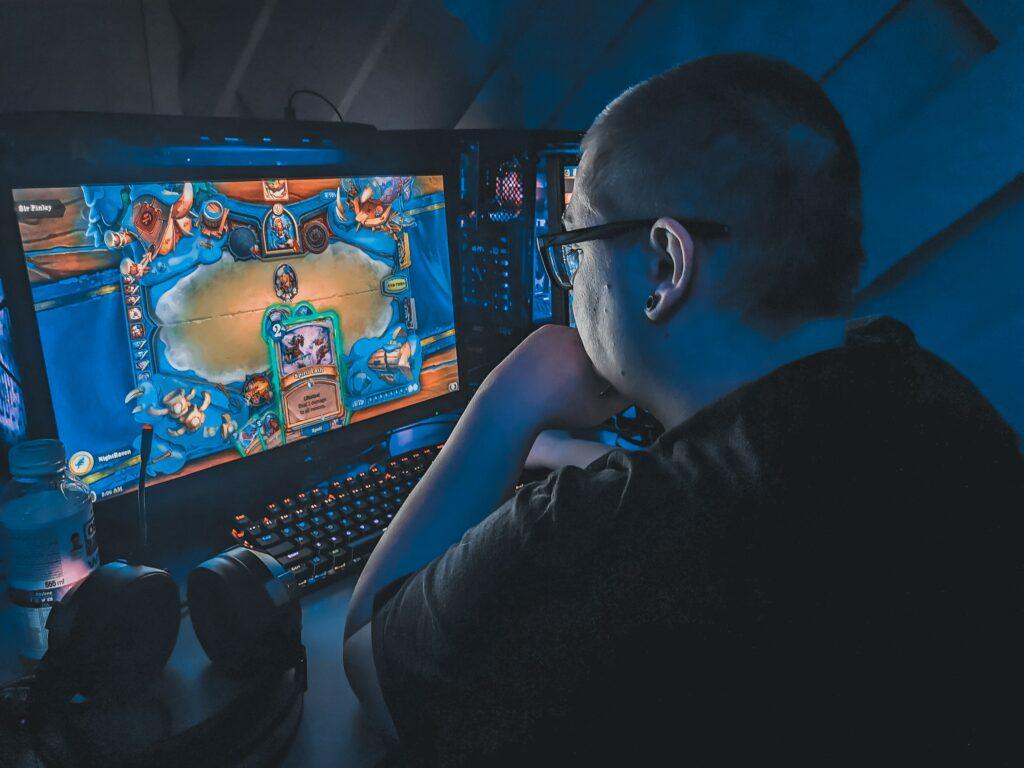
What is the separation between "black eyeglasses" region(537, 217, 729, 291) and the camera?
1.94 ft

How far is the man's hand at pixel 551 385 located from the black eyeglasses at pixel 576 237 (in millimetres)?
102

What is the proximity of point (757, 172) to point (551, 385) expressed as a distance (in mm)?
374

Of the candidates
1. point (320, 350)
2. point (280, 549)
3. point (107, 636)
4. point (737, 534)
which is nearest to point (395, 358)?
point (320, 350)

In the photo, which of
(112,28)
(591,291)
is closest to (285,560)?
(591,291)

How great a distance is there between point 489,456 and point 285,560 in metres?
0.27

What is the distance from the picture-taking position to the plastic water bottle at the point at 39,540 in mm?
720

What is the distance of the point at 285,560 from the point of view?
858mm

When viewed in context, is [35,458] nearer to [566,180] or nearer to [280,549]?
[280,549]

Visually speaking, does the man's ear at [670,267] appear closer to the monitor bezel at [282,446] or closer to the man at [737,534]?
the man at [737,534]

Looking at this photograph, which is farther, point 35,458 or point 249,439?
point 249,439

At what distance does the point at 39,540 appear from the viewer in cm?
72

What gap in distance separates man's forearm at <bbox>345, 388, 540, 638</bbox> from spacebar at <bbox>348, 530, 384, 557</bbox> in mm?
144

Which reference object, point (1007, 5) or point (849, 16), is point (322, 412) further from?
point (1007, 5)

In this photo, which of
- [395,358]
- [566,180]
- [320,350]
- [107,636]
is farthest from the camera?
[566,180]
